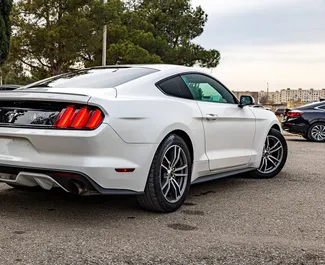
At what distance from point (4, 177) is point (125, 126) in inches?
43.7

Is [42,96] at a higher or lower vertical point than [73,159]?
higher

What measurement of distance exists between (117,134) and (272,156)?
10.8 ft

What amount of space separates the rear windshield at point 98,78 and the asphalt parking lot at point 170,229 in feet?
3.73

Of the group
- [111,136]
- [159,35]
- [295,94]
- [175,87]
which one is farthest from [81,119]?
[295,94]

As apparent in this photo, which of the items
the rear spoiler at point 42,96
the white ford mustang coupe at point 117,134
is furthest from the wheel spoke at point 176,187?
the rear spoiler at point 42,96

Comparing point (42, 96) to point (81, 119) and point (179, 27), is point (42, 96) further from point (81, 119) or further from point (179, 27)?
point (179, 27)

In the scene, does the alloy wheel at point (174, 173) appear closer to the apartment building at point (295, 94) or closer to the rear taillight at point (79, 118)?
the rear taillight at point (79, 118)

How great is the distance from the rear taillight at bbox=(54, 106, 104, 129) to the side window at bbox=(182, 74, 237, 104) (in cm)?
141

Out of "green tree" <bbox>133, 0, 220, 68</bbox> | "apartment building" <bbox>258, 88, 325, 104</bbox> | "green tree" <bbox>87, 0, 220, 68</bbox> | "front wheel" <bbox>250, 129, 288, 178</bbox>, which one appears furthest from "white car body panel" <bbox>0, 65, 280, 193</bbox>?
"apartment building" <bbox>258, 88, 325, 104</bbox>

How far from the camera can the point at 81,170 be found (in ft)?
11.8

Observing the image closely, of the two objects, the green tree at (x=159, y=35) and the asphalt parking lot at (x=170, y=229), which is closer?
the asphalt parking lot at (x=170, y=229)

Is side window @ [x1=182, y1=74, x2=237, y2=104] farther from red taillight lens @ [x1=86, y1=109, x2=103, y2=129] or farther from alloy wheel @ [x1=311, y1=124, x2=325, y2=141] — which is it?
alloy wheel @ [x1=311, y1=124, x2=325, y2=141]

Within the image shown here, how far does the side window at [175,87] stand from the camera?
4434mm

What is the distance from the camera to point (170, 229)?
12.4 ft
